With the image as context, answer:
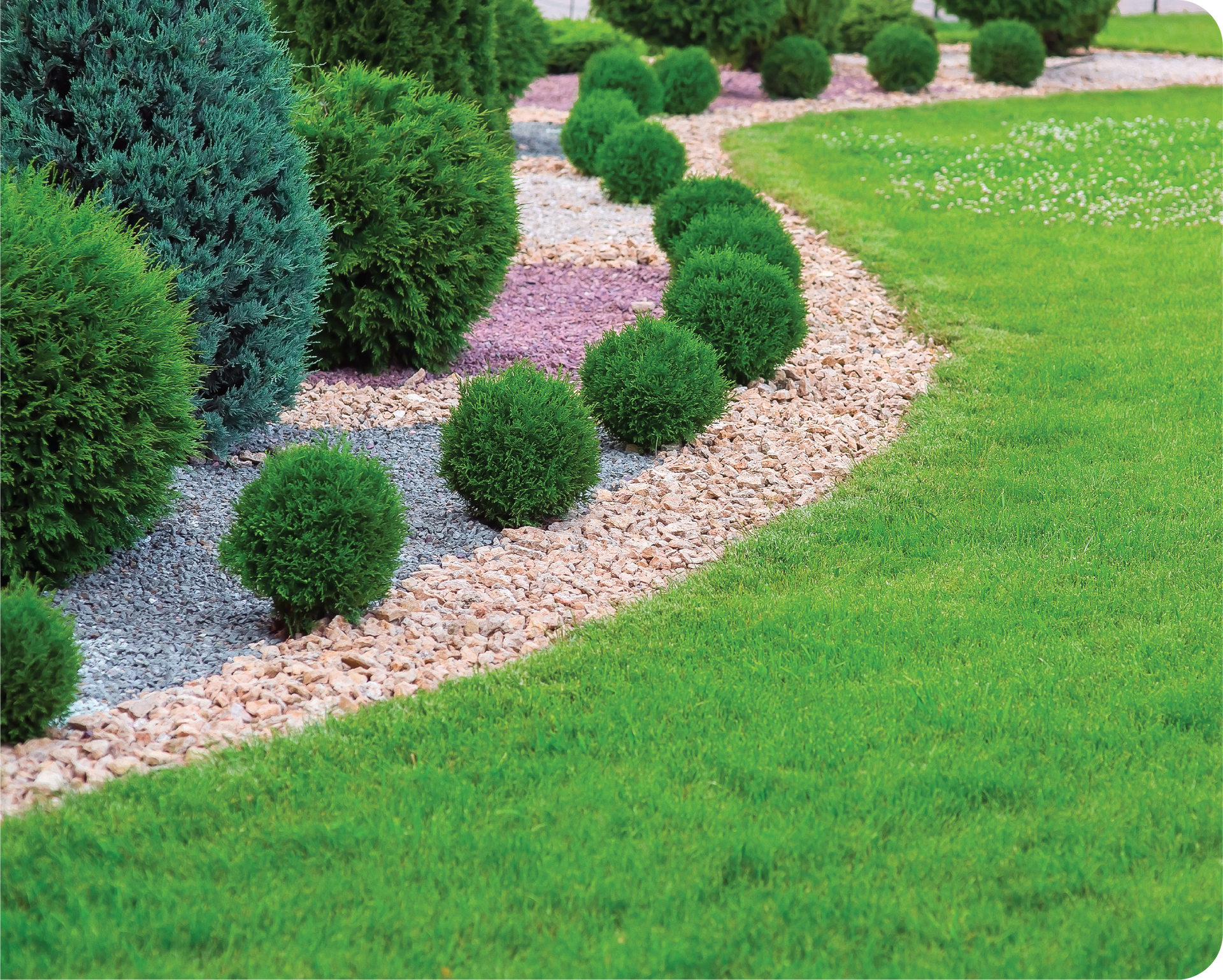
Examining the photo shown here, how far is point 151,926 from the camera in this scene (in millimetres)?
3002

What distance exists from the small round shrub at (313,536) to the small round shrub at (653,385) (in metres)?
1.90

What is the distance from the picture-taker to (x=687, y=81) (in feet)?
54.5

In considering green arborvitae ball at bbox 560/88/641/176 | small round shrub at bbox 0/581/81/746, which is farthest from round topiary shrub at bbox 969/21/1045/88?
small round shrub at bbox 0/581/81/746

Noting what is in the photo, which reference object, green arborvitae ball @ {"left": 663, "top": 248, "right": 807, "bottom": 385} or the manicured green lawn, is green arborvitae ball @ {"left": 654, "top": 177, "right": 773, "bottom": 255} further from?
the manicured green lawn

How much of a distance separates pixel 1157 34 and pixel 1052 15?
6606 mm

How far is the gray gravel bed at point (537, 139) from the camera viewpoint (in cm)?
1442

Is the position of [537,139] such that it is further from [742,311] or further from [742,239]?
[742,311]

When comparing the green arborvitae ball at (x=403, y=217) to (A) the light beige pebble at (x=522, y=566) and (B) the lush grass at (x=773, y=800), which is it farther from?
(B) the lush grass at (x=773, y=800)

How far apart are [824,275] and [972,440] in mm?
3268

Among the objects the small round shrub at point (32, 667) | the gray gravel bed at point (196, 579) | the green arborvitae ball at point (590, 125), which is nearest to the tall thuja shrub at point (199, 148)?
the gray gravel bed at point (196, 579)

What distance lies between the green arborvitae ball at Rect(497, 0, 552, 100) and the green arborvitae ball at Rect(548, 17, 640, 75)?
5.95m

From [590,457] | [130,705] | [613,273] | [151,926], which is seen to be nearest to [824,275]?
[613,273]

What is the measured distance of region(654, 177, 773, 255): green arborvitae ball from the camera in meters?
8.98

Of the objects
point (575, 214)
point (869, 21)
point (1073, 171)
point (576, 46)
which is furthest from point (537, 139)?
point (869, 21)
